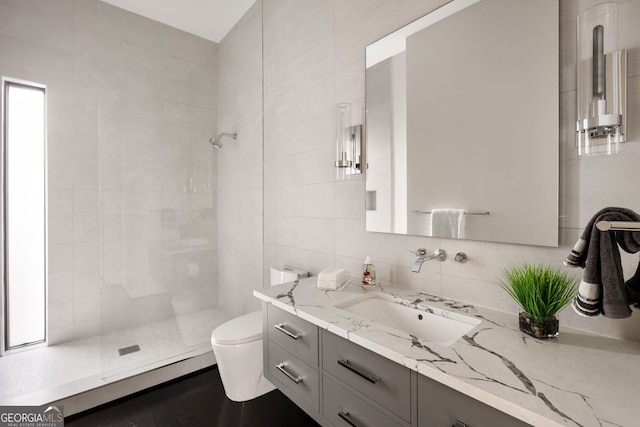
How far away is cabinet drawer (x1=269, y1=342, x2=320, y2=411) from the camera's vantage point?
48.7 inches

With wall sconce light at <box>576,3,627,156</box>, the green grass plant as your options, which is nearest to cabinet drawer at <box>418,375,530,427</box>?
the green grass plant

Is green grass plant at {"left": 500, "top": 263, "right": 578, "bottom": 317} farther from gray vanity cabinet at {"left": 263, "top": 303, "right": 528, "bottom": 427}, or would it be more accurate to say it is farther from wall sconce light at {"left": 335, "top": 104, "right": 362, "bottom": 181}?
wall sconce light at {"left": 335, "top": 104, "right": 362, "bottom": 181}

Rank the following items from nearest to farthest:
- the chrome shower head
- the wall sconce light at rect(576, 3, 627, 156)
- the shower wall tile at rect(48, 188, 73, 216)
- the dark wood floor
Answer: the wall sconce light at rect(576, 3, 627, 156) → the dark wood floor → the shower wall tile at rect(48, 188, 73, 216) → the chrome shower head

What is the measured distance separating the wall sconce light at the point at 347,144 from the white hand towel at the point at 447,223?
1.76 ft

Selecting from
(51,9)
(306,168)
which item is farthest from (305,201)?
(51,9)

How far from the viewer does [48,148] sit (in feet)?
7.11

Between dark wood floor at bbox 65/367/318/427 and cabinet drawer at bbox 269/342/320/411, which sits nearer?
cabinet drawer at bbox 269/342/320/411

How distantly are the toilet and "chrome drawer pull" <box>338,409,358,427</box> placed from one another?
0.88 m

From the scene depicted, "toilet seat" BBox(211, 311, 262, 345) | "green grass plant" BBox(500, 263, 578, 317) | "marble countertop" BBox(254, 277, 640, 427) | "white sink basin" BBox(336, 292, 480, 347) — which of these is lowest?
"toilet seat" BBox(211, 311, 262, 345)

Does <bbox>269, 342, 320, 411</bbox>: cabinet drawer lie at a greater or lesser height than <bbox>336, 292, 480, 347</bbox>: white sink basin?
lesser

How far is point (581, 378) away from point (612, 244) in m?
0.33

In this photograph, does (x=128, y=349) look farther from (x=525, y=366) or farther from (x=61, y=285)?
(x=525, y=366)

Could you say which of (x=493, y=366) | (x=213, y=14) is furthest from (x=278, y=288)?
(x=213, y=14)

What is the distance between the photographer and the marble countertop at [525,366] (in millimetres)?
632
